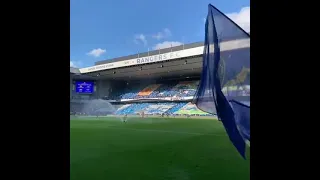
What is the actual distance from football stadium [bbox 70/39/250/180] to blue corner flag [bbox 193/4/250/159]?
2 centimetres

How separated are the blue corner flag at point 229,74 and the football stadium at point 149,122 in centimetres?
2

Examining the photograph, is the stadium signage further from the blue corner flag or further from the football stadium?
the blue corner flag

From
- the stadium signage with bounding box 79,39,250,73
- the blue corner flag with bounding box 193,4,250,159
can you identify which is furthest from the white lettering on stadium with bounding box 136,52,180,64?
the blue corner flag with bounding box 193,4,250,159

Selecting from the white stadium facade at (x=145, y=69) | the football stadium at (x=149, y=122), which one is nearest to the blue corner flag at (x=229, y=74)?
the football stadium at (x=149, y=122)

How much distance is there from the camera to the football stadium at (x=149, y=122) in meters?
3.33

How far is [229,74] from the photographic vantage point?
1400 mm

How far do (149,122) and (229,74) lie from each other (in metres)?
13.6

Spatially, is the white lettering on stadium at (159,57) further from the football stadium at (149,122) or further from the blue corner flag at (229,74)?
the blue corner flag at (229,74)

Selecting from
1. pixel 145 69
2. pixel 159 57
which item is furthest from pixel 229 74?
pixel 145 69

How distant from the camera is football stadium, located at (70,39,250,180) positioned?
3.33m
